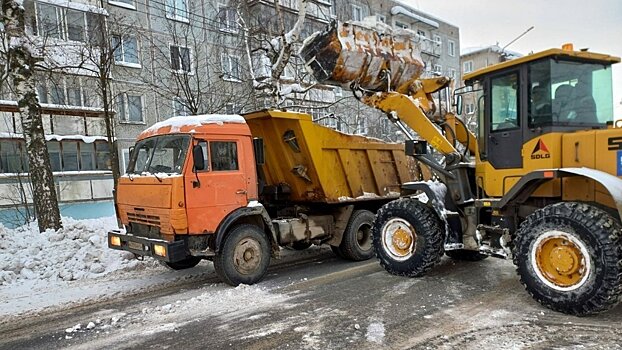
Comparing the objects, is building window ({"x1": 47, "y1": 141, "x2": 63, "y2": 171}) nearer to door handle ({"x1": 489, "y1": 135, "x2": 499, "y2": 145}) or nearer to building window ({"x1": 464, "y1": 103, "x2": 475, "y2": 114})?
building window ({"x1": 464, "y1": 103, "x2": 475, "y2": 114})

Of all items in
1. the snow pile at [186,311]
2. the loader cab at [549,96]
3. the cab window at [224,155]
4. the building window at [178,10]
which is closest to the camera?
the snow pile at [186,311]

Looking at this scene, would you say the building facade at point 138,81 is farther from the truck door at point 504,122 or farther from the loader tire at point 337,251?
the truck door at point 504,122

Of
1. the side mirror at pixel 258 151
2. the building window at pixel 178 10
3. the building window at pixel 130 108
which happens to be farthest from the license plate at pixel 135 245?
the building window at pixel 178 10

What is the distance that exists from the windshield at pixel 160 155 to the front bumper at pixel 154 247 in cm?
96

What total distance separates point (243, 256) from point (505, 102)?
4.20m

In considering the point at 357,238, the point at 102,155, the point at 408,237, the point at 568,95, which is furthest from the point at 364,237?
the point at 102,155

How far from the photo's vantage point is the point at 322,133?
7.57 meters

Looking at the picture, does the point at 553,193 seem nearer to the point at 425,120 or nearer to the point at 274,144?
the point at 425,120

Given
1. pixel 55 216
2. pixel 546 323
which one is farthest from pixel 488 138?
pixel 55 216

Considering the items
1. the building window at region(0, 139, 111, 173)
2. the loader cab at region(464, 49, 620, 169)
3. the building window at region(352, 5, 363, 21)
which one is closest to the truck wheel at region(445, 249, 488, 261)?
the loader cab at region(464, 49, 620, 169)

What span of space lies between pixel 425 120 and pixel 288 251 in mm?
3858

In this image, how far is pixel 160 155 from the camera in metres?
6.29

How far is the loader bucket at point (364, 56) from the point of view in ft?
21.3

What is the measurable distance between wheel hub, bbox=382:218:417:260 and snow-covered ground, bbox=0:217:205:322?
10.1ft
